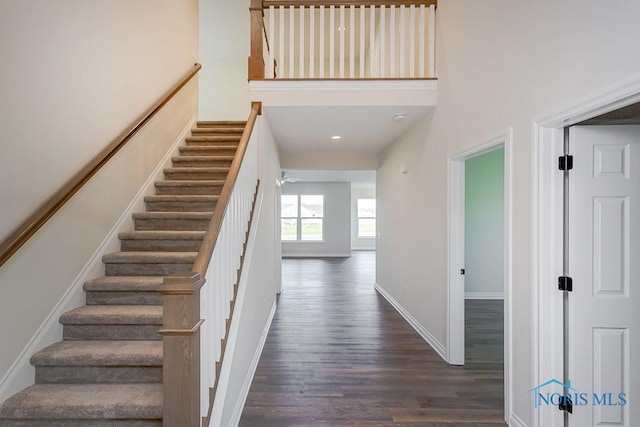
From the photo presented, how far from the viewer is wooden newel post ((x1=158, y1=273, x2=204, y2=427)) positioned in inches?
51.8

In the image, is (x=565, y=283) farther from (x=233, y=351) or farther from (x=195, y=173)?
(x=195, y=173)

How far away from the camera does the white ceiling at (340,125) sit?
3508 mm

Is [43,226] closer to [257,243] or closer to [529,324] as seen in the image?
[257,243]

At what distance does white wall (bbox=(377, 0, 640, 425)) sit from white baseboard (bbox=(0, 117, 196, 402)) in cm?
308

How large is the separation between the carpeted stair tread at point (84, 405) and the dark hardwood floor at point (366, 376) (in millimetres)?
749

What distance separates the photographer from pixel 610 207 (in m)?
1.76

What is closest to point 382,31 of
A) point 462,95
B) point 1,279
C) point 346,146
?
point 462,95

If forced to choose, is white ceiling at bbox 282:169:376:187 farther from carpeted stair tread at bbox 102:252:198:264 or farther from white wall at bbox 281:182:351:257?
carpeted stair tread at bbox 102:252:198:264

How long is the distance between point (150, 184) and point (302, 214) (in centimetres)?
786

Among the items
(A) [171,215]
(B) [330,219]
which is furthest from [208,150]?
(B) [330,219]

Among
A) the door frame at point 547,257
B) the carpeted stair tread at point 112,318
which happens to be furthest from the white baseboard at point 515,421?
the carpeted stair tread at point 112,318

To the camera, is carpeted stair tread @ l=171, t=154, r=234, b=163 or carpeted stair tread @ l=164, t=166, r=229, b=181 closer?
carpeted stair tread @ l=164, t=166, r=229, b=181

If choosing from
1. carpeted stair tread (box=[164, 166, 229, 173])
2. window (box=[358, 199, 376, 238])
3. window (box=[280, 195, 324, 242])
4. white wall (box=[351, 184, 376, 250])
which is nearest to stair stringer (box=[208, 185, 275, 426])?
carpeted stair tread (box=[164, 166, 229, 173])

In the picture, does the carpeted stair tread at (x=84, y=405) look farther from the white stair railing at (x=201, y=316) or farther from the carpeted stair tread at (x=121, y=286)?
the carpeted stair tread at (x=121, y=286)
